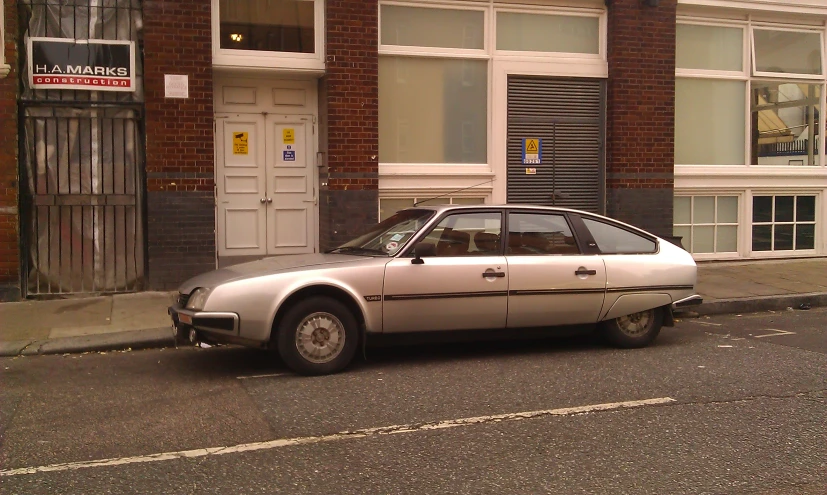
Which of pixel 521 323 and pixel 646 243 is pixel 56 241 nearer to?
pixel 521 323

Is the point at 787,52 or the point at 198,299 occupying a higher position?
the point at 787,52

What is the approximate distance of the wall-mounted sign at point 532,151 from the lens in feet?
39.1

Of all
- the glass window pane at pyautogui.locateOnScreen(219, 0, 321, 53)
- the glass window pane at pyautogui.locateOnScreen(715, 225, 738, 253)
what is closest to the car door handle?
the glass window pane at pyautogui.locateOnScreen(219, 0, 321, 53)

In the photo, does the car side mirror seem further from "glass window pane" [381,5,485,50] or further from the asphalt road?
"glass window pane" [381,5,485,50]

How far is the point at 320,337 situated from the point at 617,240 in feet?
9.84

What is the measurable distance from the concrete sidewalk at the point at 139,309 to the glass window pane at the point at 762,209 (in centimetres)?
84

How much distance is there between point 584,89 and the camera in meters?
12.2

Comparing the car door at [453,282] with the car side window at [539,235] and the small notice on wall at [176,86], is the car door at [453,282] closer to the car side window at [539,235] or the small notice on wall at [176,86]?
the car side window at [539,235]

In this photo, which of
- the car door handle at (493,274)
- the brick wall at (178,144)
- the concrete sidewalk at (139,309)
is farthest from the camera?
the brick wall at (178,144)

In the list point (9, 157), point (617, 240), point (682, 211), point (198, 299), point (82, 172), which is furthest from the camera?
point (682, 211)

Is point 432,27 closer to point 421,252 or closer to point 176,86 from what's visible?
point 176,86

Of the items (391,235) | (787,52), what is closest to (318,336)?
(391,235)

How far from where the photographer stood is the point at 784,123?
13.4 m

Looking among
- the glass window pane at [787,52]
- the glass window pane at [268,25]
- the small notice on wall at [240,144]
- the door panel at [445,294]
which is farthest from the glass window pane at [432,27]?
the door panel at [445,294]
